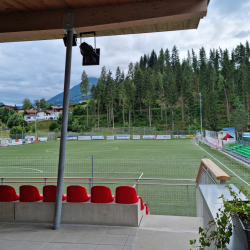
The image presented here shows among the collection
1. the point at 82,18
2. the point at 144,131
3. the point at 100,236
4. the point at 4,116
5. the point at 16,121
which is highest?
the point at 4,116

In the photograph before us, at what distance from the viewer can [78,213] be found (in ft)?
16.0

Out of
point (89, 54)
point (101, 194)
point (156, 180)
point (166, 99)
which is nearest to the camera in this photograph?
point (101, 194)

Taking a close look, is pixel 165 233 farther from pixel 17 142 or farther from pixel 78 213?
pixel 17 142

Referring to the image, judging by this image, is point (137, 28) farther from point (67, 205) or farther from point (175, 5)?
point (67, 205)

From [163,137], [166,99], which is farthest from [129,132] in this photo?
[166,99]

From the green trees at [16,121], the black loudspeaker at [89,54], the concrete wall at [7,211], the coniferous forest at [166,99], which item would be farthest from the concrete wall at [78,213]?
the green trees at [16,121]

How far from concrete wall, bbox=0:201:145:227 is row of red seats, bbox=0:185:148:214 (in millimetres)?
99

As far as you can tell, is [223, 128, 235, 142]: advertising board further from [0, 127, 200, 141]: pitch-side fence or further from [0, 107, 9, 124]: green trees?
[0, 107, 9, 124]: green trees

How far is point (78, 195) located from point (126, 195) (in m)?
1.02

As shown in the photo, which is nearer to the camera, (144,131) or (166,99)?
(144,131)

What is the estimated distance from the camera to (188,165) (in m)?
16.7

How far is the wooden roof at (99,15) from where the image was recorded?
4637mm

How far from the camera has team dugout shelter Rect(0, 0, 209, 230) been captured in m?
4.65

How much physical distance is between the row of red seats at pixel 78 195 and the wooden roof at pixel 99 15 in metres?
3.36
